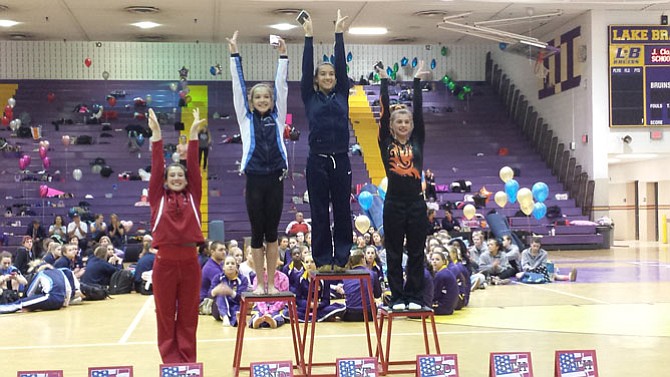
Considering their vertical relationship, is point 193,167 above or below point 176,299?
above

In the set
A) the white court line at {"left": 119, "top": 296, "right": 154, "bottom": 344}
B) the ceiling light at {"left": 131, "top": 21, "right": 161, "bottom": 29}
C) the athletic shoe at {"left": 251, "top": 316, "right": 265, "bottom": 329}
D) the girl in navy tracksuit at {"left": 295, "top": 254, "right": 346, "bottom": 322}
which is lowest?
the white court line at {"left": 119, "top": 296, "right": 154, "bottom": 344}

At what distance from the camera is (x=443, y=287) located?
1058cm

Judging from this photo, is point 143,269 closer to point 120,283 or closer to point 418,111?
point 120,283

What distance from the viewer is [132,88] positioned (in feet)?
90.2

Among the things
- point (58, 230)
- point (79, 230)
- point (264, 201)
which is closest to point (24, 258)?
point (58, 230)

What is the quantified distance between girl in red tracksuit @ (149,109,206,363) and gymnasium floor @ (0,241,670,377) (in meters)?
1.11

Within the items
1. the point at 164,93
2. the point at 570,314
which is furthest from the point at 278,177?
the point at 164,93

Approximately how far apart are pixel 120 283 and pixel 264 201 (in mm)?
8361

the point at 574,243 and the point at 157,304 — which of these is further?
the point at 574,243

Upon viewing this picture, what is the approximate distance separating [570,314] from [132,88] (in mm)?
19847

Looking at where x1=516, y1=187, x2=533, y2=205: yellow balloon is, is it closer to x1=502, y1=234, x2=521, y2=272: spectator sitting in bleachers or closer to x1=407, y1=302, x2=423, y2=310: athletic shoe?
x1=502, y1=234, x2=521, y2=272: spectator sitting in bleachers

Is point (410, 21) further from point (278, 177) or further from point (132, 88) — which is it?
point (278, 177)

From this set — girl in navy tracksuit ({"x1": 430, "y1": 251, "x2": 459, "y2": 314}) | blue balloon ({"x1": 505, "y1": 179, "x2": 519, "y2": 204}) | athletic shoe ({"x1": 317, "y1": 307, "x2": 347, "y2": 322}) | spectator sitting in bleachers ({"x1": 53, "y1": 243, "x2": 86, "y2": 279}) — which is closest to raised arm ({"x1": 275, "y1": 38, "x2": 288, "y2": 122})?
athletic shoe ({"x1": 317, "y1": 307, "x2": 347, "y2": 322})

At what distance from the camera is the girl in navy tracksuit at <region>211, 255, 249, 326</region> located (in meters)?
10.2
